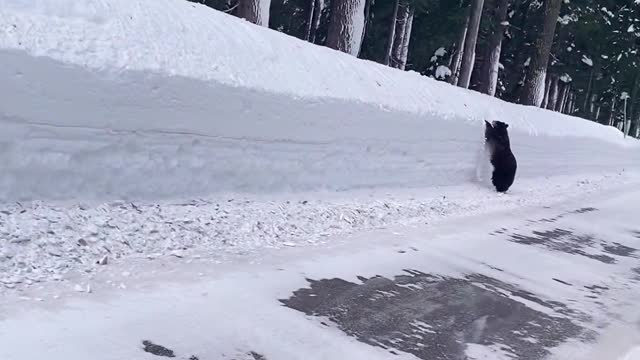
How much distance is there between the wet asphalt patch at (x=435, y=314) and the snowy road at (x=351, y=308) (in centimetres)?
1

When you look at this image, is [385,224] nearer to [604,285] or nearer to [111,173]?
[604,285]

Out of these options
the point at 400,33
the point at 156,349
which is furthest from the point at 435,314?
the point at 400,33

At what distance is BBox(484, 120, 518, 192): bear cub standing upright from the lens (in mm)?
14328

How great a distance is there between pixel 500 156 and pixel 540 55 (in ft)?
31.2

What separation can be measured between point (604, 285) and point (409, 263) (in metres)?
2.50

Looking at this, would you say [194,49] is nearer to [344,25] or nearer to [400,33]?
[344,25]

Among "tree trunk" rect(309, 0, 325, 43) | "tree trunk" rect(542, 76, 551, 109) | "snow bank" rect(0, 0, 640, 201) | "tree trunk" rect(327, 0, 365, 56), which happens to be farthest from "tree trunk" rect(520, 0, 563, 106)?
"tree trunk" rect(542, 76, 551, 109)

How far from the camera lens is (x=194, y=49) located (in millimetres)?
7906

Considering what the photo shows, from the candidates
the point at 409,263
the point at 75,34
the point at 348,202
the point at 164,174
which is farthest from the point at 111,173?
the point at 348,202

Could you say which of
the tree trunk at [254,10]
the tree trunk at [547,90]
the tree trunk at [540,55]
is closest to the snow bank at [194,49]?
the tree trunk at [254,10]

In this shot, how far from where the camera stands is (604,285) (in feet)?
25.8

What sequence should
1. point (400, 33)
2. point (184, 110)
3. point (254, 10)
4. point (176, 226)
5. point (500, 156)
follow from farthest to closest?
point (400, 33) < point (500, 156) < point (254, 10) < point (184, 110) < point (176, 226)

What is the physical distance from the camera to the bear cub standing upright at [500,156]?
1433 centimetres

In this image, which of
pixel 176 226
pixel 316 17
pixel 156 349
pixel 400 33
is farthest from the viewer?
pixel 316 17
